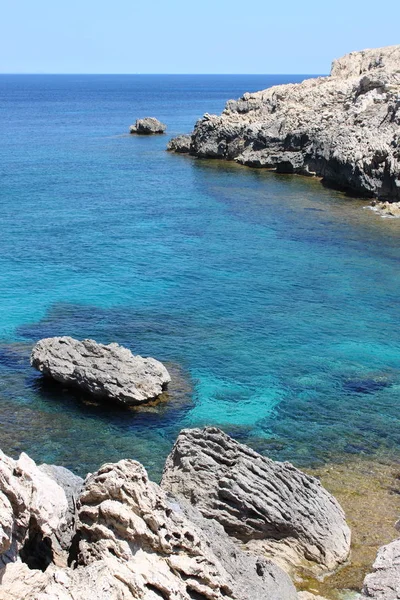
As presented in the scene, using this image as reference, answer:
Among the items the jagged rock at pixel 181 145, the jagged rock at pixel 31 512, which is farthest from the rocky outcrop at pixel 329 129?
the jagged rock at pixel 31 512

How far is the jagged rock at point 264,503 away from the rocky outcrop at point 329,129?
2310 inches

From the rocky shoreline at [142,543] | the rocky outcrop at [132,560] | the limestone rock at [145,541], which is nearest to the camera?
the rocky outcrop at [132,560]

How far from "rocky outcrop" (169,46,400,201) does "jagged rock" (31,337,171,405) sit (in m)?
50.2

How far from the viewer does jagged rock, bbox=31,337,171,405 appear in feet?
114

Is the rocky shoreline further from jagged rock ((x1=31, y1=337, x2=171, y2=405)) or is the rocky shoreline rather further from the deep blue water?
jagged rock ((x1=31, y1=337, x2=171, y2=405))

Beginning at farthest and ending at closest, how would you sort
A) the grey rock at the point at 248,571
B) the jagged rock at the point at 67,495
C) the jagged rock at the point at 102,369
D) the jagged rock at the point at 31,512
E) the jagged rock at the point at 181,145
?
the jagged rock at the point at 181,145, the jagged rock at the point at 102,369, the grey rock at the point at 248,571, the jagged rock at the point at 67,495, the jagged rock at the point at 31,512

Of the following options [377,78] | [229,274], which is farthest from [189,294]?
[377,78]

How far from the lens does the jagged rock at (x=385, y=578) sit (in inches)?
669

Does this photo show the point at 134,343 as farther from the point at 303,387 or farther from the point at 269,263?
the point at 269,263

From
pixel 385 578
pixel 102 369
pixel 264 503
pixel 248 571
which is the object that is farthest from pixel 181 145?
pixel 385 578

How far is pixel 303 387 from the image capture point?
123ft

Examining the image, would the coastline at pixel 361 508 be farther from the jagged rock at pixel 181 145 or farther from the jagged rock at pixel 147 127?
the jagged rock at pixel 147 127

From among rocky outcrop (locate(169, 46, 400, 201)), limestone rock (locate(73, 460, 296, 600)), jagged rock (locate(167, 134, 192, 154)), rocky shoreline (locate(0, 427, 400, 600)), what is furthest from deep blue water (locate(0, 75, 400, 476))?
jagged rock (locate(167, 134, 192, 154))

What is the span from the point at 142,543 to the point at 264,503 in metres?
8.29
